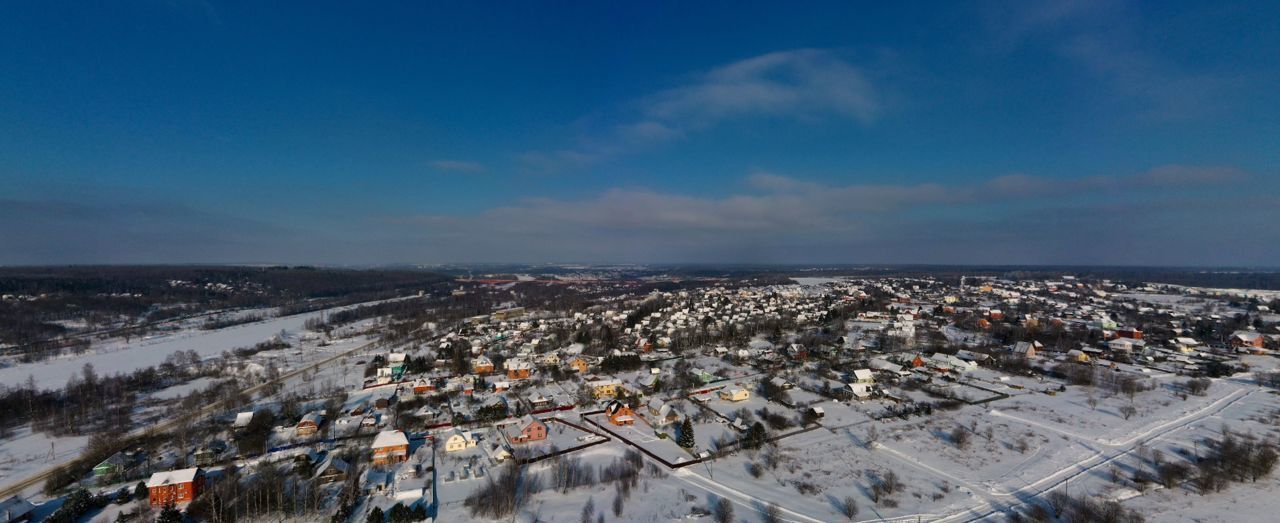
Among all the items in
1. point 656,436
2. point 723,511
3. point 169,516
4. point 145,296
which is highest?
point 145,296

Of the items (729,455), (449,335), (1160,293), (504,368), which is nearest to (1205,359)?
(729,455)

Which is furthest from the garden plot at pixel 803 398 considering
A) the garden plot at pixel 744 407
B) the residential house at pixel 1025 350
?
the residential house at pixel 1025 350

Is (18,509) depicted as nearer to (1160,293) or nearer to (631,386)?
(631,386)

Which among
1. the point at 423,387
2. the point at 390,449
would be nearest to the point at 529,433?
the point at 390,449

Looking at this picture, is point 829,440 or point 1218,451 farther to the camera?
point 829,440

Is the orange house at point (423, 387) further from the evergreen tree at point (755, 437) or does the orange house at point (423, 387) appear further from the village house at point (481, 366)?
the evergreen tree at point (755, 437)

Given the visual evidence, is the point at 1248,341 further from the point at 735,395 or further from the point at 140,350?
the point at 140,350
